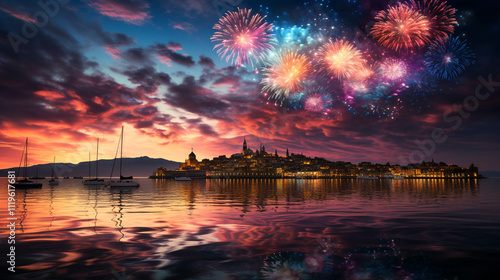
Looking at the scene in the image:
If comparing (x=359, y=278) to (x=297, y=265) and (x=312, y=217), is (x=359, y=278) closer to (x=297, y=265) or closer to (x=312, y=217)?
(x=297, y=265)

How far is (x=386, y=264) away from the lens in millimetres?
11789

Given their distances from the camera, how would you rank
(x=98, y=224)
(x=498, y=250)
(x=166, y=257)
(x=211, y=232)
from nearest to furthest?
1. (x=166, y=257)
2. (x=498, y=250)
3. (x=211, y=232)
4. (x=98, y=224)

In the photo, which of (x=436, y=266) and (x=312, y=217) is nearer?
(x=436, y=266)

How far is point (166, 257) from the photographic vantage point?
12.9 m

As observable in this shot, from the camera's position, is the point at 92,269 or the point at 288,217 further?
the point at 288,217

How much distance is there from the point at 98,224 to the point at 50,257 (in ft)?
29.5

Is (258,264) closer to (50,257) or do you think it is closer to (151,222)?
(50,257)

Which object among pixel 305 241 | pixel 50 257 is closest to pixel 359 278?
pixel 305 241

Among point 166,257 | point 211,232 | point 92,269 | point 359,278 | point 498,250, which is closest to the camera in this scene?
point 359,278

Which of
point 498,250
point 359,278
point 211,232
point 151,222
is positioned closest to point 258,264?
point 359,278

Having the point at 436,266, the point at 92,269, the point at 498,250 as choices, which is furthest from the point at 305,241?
the point at 92,269

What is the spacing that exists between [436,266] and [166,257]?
9597 millimetres

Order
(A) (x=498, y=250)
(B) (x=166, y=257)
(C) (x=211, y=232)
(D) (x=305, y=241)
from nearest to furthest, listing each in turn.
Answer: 1. (B) (x=166, y=257)
2. (A) (x=498, y=250)
3. (D) (x=305, y=241)
4. (C) (x=211, y=232)

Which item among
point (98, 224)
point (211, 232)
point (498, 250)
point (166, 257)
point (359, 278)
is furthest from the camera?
point (98, 224)
